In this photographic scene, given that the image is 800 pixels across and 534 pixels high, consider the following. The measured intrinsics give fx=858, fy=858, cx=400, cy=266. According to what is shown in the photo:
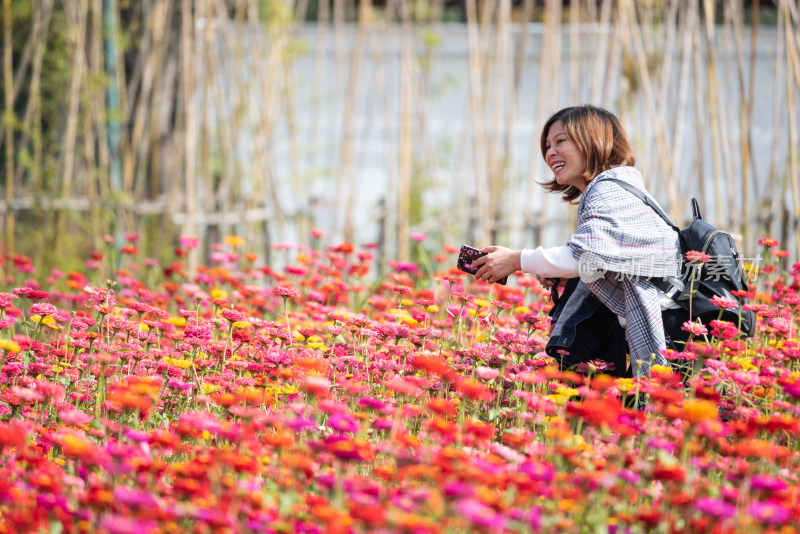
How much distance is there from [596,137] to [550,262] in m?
0.35

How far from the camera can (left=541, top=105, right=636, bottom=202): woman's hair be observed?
6.39 ft

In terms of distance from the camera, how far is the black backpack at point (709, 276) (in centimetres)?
185

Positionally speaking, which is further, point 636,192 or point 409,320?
point 409,320

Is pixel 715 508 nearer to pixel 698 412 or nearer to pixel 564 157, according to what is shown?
pixel 698 412

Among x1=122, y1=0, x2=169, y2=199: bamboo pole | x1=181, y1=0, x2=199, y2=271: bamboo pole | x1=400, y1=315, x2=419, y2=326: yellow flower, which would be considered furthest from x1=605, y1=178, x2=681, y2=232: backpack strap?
x1=122, y1=0, x2=169, y2=199: bamboo pole

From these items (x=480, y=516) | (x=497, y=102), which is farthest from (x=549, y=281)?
(x=497, y=102)

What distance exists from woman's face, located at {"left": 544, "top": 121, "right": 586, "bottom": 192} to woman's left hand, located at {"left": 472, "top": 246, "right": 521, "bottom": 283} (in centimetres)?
25

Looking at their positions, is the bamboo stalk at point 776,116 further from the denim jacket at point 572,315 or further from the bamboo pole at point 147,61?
the bamboo pole at point 147,61

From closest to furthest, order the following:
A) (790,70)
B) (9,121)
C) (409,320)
A: (409,320) < (790,70) < (9,121)

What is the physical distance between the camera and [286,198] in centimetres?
775

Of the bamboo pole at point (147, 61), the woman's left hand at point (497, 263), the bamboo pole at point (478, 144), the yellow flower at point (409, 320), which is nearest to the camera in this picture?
the woman's left hand at point (497, 263)

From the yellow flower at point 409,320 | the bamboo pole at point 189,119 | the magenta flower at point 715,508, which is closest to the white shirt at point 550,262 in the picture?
the yellow flower at point 409,320

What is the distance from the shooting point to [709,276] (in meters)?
1.88

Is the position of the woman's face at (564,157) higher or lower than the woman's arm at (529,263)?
higher
